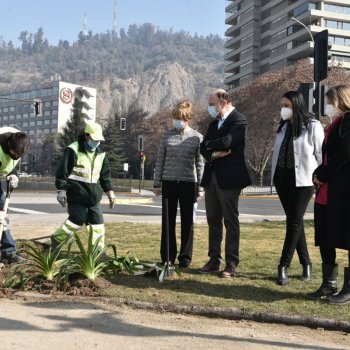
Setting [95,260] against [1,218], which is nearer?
[95,260]

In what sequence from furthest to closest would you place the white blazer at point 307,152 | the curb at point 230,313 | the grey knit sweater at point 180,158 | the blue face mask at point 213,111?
the grey knit sweater at point 180,158 → the blue face mask at point 213,111 → the white blazer at point 307,152 → the curb at point 230,313

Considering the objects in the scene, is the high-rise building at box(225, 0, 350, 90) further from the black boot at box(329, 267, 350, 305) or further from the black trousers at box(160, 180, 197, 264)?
the black boot at box(329, 267, 350, 305)

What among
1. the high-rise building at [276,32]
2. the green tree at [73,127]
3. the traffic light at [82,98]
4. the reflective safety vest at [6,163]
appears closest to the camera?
the reflective safety vest at [6,163]

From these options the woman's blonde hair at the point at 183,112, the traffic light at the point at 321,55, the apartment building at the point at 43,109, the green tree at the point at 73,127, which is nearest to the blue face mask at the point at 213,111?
the woman's blonde hair at the point at 183,112

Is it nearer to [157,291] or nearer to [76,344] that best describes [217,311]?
[157,291]

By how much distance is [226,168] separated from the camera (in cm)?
585

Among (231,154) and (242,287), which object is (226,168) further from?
(242,287)

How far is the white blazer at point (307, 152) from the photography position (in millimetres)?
5438

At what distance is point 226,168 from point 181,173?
2.13ft

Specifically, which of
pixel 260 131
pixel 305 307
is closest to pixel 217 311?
pixel 305 307

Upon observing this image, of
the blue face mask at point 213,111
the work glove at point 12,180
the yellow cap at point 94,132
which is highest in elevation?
the blue face mask at point 213,111

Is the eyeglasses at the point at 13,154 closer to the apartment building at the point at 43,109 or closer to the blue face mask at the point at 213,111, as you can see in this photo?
the blue face mask at the point at 213,111

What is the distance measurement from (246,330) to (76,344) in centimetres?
Result: 129

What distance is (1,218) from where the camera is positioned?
5777mm
